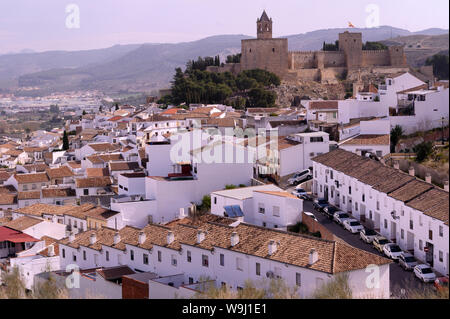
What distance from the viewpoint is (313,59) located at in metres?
46.9

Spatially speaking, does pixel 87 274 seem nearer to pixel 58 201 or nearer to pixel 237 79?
pixel 58 201

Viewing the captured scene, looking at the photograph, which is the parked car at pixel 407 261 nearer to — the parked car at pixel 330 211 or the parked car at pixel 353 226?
the parked car at pixel 353 226

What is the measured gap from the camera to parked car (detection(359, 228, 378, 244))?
1434 cm

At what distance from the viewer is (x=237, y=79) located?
137 ft

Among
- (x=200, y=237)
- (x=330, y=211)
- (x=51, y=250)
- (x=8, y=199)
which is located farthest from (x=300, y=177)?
(x=8, y=199)

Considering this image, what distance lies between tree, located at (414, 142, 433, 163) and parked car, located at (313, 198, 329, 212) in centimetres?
246

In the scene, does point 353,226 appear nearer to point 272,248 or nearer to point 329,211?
point 329,211

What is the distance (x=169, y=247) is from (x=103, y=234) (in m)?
3.16

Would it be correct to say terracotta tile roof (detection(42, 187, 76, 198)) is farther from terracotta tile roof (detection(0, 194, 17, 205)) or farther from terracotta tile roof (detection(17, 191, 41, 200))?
terracotta tile roof (detection(0, 194, 17, 205))

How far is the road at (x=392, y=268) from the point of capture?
1164 centimetres

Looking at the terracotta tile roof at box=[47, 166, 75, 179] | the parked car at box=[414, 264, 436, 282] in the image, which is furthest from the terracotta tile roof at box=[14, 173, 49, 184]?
the parked car at box=[414, 264, 436, 282]

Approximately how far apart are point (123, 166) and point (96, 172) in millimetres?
1020

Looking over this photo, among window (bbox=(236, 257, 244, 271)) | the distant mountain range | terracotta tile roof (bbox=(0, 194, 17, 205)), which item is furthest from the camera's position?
the distant mountain range
